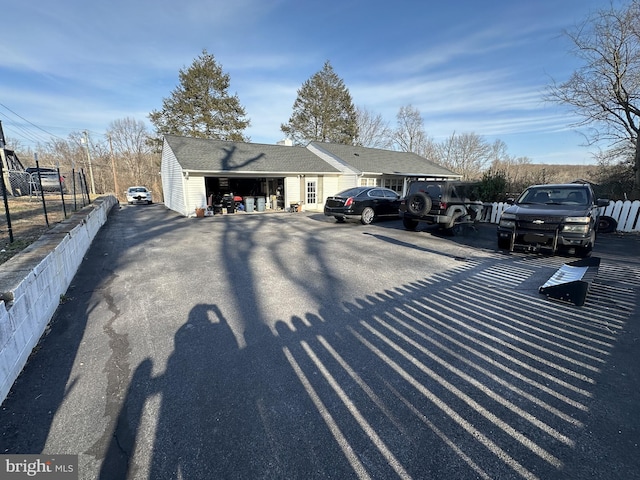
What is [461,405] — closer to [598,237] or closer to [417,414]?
[417,414]

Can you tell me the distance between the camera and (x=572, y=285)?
3.97 meters

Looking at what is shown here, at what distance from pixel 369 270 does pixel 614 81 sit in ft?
48.7

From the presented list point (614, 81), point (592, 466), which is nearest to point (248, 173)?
point (592, 466)

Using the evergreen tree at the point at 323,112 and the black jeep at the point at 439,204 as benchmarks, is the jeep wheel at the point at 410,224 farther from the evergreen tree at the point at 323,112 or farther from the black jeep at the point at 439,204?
the evergreen tree at the point at 323,112

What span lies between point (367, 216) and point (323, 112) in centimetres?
2328

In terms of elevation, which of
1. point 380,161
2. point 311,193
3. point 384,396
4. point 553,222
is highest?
point 380,161

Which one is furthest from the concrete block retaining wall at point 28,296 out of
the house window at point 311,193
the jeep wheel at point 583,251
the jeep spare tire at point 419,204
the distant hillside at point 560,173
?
the distant hillside at point 560,173

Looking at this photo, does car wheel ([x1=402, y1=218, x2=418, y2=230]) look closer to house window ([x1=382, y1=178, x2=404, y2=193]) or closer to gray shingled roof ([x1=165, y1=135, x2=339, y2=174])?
gray shingled roof ([x1=165, y1=135, x2=339, y2=174])

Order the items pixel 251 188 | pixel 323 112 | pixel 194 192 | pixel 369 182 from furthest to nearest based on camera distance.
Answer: pixel 323 112 < pixel 251 188 < pixel 369 182 < pixel 194 192

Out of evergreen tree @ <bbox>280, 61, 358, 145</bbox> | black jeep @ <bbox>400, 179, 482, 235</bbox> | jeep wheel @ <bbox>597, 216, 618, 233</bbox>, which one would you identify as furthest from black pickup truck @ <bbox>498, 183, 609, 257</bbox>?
evergreen tree @ <bbox>280, 61, 358, 145</bbox>

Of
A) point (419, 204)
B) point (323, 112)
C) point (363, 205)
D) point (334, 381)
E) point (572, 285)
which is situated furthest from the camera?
point (323, 112)

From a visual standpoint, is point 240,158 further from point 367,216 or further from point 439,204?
point 439,204

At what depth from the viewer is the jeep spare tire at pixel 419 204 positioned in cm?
918

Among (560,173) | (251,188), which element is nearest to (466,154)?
(560,173)
